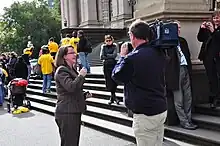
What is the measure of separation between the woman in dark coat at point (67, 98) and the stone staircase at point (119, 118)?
90.3 inches

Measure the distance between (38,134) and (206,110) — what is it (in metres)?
3.84

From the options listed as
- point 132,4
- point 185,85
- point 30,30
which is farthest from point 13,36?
point 185,85

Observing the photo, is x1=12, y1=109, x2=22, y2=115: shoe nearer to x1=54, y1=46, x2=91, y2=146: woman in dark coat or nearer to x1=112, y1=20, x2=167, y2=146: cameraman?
x1=54, y1=46, x2=91, y2=146: woman in dark coat

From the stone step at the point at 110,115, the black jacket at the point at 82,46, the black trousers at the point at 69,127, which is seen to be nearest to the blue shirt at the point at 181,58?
the stone step at the point at 110,115

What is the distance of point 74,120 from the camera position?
4191mm

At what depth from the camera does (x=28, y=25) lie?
4512 cm

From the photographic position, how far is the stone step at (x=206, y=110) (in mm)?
6063

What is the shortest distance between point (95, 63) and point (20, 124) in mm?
10046

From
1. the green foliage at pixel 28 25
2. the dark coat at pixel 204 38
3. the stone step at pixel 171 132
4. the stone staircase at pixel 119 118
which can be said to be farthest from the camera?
the green foliage at pixel 28 25

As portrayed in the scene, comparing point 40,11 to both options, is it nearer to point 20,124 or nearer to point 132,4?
point 132,4

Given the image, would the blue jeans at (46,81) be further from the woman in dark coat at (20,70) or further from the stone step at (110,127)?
the stone step at (110,127)

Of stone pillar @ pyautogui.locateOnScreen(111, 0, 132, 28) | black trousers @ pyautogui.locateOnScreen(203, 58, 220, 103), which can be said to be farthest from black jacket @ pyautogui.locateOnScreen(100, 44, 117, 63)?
stone pillar @ pyautogui.locateOnScreen(111, 0, 132, 28)

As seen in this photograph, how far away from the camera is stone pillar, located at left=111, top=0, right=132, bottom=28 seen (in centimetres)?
2466

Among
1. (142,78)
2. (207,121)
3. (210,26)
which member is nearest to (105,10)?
(210,26)
